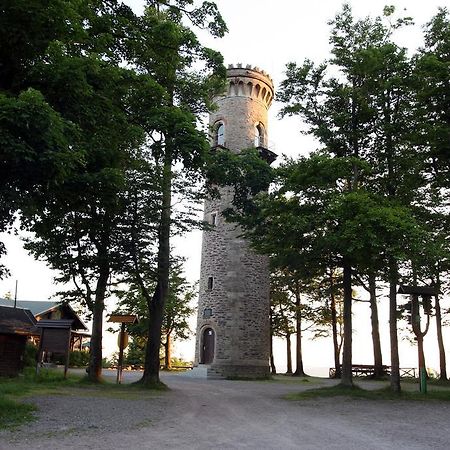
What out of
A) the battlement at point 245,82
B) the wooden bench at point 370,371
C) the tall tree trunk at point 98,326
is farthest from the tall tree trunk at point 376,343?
the tall tree trunk at point 98,326

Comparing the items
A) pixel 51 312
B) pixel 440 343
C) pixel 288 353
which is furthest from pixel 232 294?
pixel 51 312

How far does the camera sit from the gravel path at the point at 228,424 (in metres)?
7.20

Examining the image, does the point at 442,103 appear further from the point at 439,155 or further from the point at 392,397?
the point at 392,397

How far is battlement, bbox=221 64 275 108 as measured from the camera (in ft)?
102

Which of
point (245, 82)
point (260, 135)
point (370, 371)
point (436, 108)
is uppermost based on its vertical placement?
point (245, 82)

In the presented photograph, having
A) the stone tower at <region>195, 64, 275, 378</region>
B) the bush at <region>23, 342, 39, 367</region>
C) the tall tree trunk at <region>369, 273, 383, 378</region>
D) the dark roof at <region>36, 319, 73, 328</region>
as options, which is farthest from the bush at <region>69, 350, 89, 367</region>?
the tall tree trunk at <region>369, 273, 383, 378</region>

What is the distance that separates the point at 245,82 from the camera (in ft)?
102

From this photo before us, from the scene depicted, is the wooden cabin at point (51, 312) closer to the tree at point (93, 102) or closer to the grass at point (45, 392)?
the grass at point (45, 392)

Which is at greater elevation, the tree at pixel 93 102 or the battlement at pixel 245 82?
the battlement at pixel 245 82

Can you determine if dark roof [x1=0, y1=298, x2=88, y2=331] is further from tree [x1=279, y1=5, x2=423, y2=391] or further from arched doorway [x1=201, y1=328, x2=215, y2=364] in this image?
tree [x1=279, y1=5, x2=423, y2=391]

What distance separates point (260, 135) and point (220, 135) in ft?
8.75

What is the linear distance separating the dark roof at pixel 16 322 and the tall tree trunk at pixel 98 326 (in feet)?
18.4

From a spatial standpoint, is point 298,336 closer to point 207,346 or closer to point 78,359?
point 207,346

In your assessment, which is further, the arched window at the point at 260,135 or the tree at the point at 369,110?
the arched window at the point at 260,135
